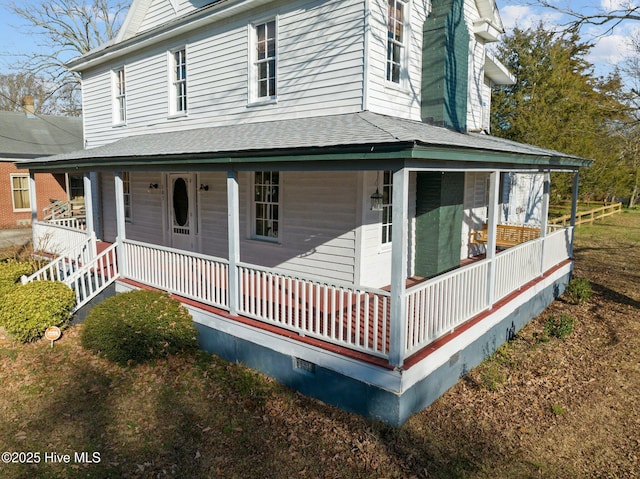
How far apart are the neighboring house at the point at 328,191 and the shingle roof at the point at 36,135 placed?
495 inches

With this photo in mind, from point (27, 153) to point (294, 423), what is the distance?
2342cm

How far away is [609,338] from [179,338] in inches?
317

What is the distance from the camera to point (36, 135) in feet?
82.7

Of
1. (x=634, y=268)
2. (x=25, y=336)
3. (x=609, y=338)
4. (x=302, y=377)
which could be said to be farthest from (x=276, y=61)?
(x=634, y=268)

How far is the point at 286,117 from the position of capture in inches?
367


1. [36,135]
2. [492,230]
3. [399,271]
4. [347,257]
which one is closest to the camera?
[399,271]

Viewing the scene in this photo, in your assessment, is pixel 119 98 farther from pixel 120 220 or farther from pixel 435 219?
pixel 435 219

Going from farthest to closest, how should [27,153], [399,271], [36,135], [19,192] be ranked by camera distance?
[36,135]
[27,153]
[19,192]
[399,271]

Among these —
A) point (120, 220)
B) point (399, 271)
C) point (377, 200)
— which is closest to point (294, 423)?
point (399, 271)

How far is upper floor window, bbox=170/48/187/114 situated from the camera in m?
12.0

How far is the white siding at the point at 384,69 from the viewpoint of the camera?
26.8 ft

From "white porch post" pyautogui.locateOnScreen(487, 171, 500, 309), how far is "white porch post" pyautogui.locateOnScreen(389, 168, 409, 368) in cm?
267

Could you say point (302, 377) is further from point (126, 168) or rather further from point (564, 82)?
point (564, 82)

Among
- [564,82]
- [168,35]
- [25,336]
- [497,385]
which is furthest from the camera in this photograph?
[564,82]
